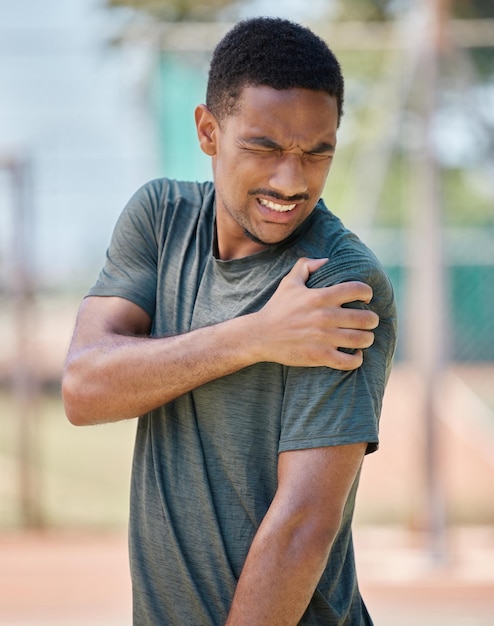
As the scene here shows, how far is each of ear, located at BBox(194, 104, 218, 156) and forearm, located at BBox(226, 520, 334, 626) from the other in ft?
2.61

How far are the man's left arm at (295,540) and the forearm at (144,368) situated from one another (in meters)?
0.23

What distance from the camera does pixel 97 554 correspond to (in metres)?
6.96

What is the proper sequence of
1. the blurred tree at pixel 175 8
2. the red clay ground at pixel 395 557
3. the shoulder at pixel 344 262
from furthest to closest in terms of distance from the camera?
the blurred tree at pixel 175 8, the red clay ground at pixel 395 557, the shoulder at pixel 344 262

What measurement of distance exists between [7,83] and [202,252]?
45.7 ft

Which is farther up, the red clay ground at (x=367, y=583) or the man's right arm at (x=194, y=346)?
the man's right arm at (x=194, y=346)

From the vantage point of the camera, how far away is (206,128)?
7.42 ft

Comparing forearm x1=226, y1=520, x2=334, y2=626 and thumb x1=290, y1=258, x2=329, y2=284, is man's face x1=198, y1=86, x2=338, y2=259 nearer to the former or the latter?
thumb x1=290, y1=258, x2=329, y2=284

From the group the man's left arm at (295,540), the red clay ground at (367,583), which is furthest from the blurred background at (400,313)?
the man's left arm at (295,540)

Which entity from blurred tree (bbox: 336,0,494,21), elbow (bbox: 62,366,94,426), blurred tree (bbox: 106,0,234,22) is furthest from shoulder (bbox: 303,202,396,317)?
blurred tree (bbox: 106,0,234,22)

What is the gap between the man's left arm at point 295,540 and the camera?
1903mm

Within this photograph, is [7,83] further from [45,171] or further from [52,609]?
[52,609]

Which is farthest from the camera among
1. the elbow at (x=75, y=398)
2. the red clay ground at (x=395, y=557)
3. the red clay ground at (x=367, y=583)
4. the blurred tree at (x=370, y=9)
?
the blurred tree at (x=370, y=9)

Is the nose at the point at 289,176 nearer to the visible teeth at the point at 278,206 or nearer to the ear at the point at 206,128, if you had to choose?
the visible teeth at the point at 278,206

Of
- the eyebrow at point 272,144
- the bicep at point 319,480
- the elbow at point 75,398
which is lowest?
the bicep at point 319,480
